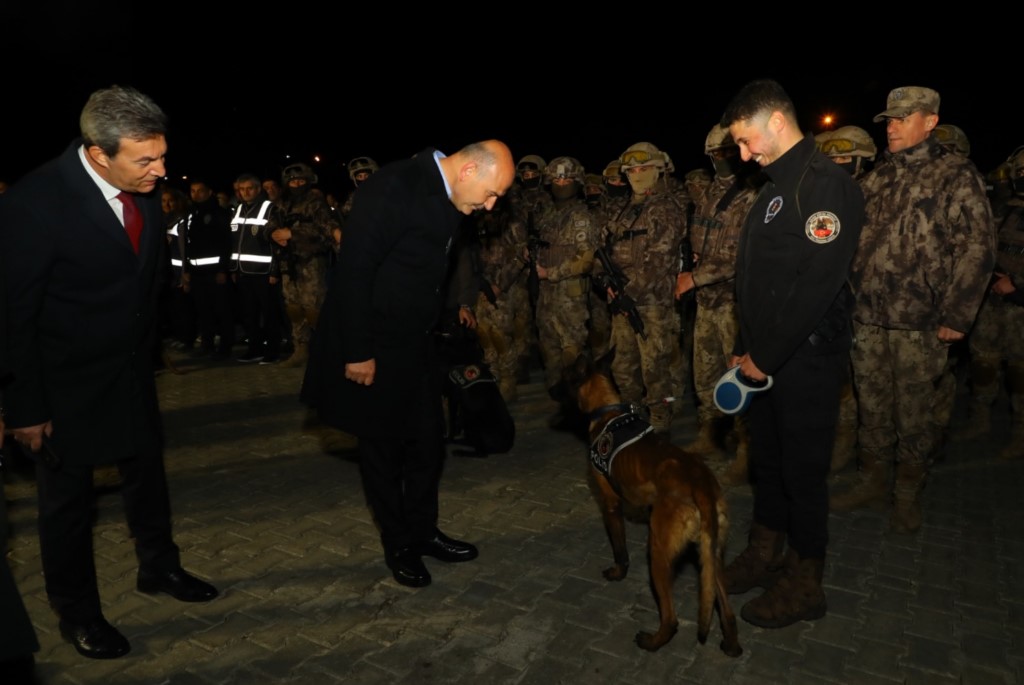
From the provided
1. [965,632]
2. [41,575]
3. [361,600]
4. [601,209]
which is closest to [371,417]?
[361,600]

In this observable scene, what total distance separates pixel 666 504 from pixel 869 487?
2.64m

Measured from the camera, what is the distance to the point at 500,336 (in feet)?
26.1

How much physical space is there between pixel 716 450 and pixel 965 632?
265 cm

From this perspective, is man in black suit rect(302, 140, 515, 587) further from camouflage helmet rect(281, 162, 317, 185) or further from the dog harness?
camouflage helmet rect(281, 162, 317, 185)

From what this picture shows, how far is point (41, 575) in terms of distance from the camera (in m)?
4.02

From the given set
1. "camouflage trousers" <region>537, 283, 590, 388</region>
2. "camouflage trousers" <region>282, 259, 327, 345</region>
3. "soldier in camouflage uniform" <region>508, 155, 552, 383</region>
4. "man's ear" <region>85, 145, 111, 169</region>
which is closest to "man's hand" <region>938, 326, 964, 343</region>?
"camouflage trousers" <region>537, 283, 590, 388</region>

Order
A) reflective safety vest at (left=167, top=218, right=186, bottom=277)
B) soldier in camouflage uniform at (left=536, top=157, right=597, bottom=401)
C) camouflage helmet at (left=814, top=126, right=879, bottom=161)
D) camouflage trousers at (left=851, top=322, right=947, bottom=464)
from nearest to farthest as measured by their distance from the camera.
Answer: camouflage trousers at (left=851, top=322, right=947, bottom=464)
camouflage helmet at (left=814, top=126, right=879, bottom=161)
soldier in camouflage uniform at (left=536, top=157, right=597, bottom=401)
reflective safety vest at (left=167, top=218, right=186, bottom=277)

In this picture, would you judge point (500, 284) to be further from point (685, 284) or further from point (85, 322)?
point (85, 322)

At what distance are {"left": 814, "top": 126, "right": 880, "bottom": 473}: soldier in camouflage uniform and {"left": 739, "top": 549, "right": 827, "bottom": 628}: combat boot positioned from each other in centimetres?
215

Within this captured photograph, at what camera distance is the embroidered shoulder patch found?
10.6 ft

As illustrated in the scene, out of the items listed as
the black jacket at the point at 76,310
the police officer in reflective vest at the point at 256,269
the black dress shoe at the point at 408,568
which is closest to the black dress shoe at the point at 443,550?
the black dress shoe at the point at 408,568

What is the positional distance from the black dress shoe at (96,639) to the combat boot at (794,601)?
3.11 metres

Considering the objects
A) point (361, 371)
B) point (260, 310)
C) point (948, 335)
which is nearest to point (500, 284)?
point (260, 310)

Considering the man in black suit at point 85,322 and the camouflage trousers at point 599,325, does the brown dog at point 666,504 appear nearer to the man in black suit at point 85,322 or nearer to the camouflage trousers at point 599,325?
the man in black suit at point 85,322
